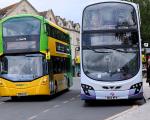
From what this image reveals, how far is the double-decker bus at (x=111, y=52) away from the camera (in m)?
21.6

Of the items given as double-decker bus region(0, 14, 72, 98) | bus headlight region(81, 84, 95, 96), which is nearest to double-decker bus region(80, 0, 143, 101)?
bus headlight region(81, 84, 95, 96)

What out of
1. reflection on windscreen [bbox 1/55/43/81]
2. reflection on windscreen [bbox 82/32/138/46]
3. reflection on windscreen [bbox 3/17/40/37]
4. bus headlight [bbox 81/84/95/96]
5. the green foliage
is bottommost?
bus headlight [bbox 81/84/95/96]

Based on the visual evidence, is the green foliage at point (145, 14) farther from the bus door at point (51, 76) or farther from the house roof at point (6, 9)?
the bus door at point (51, 76)

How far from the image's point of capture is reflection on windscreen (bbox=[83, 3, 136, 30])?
22719 millimetres

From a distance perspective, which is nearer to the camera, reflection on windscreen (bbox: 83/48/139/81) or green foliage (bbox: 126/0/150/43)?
reflection on windscreen (bbox: 83/48/139/81)

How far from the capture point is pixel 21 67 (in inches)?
1036

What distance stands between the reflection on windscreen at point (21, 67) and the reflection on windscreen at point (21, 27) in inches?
46.1

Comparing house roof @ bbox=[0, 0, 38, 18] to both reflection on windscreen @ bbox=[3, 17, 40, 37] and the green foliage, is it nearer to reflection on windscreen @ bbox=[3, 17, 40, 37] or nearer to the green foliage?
the green foliage

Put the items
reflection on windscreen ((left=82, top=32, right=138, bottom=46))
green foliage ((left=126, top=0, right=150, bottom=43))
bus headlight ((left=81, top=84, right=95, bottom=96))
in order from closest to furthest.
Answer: bus headlight ((left=81, top=84, right=95, bottom=96)) < reflection on windscreen ((left=82, top=32, right=138, bottom=46)) < green foliage ((left=126, top=0, right=150, bottom=43))

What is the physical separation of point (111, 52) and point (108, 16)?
66.1 inches

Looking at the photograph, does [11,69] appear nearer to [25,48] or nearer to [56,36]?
[25,48]

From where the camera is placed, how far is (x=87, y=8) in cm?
2322

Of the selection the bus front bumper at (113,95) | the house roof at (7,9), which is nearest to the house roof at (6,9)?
the house roof at (7,9)

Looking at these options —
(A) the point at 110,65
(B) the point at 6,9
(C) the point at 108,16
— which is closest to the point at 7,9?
(B) the point at 6,9
